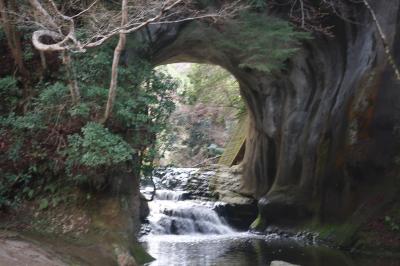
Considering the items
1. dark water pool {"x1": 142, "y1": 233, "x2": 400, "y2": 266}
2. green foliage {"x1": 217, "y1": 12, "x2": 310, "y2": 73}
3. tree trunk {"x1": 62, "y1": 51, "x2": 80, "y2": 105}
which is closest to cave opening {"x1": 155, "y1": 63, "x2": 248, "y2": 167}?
dark water pool {"x1": 142, "y1": 233, "x2": 400, "y2": 266}

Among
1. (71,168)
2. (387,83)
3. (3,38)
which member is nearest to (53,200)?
(71,168)

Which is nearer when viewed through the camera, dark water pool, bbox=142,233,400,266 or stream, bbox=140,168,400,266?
dark water pool, bbox=142,233,400,266

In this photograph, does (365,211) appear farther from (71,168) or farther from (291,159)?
(71,168)

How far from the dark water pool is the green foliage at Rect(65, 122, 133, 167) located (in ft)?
7.15

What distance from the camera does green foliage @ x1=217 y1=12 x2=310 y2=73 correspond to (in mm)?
9375

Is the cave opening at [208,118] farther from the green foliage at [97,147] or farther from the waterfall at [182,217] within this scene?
the green foliage at [97,147]

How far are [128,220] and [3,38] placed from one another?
4.28 meters

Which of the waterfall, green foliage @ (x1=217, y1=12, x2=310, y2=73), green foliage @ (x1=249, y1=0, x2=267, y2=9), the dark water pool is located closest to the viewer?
green foliage @ (x1=217, y1=12, x2=310, y2=73)

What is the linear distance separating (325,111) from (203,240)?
4557 mm

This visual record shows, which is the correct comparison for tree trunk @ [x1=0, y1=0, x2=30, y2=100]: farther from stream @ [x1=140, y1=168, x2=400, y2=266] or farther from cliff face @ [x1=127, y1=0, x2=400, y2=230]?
stream @ [x1=140, y1=168, x2=400, y2=266]

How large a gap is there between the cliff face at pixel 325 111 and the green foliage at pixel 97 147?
363cm

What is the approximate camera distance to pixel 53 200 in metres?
8.75

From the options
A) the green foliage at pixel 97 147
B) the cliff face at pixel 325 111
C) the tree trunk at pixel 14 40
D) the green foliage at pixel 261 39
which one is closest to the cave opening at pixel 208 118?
the cliff face at pixel 325 111

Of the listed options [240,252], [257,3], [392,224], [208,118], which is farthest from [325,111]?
[208,118]
